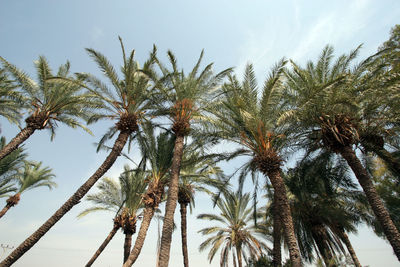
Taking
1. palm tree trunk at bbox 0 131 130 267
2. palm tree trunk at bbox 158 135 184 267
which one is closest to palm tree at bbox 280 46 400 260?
palm tree trunk at bbox 158 135 184 267

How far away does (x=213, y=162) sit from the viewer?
453 inches

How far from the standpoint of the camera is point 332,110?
1005 cm

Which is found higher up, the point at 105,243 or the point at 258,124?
the point at 258,124

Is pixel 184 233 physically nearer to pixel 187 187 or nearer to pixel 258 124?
pixel 187 187

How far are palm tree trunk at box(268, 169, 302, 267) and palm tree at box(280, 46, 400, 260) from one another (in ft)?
8.29

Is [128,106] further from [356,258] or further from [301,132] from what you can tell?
[356,258]

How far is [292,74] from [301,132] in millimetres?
2909

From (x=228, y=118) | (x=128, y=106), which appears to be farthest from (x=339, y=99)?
(x=128, y=106)

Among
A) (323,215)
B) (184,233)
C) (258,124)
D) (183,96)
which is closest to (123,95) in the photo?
(183,96)

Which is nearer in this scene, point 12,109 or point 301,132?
point 301,132

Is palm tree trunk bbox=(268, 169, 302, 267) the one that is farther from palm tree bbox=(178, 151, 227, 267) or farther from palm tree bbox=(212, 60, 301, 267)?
palm tree bbox=(178, 151, 227, 267)

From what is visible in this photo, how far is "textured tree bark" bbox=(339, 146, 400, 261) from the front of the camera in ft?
26.6

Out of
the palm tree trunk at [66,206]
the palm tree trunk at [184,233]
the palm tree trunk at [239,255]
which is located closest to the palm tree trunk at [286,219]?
the palm tree trunk at [66,206]

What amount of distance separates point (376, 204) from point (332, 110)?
400 centimetres
